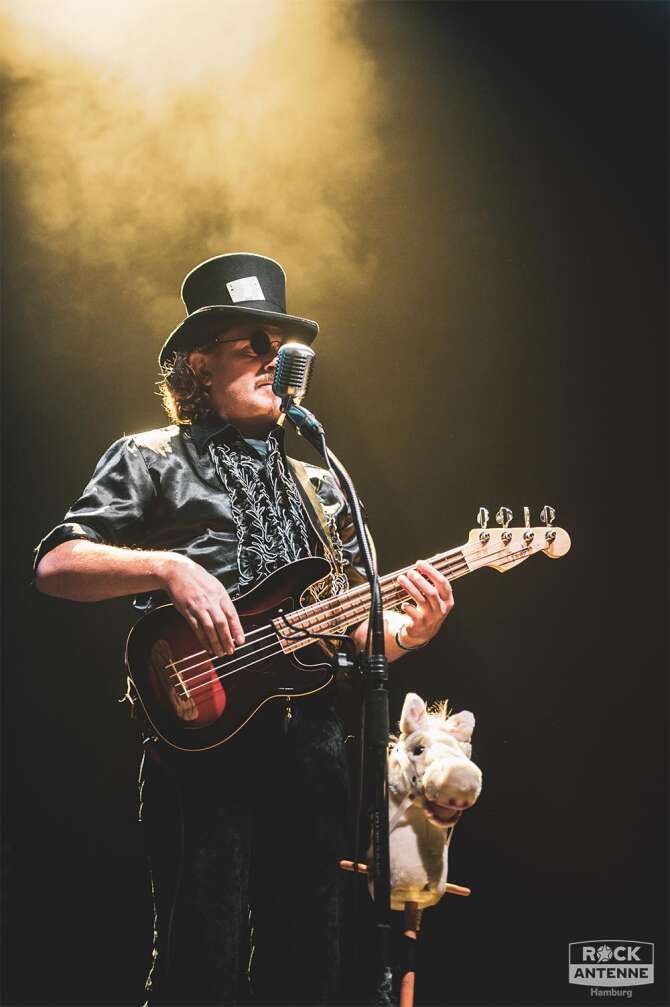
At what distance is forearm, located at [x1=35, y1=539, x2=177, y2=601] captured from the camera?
6.37 ft

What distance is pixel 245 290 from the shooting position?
2.39m

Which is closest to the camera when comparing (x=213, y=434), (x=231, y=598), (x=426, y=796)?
(x=426, y=796)

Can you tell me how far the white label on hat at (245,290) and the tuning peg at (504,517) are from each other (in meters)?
0.90

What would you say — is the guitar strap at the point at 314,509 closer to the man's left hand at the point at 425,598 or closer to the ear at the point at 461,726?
the man's left hand at the point at 425,598

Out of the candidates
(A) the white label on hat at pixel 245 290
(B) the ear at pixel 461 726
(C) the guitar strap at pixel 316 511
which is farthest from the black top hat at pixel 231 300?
(B) the ear at pixel 461 726

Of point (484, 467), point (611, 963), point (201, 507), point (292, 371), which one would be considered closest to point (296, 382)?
point (292, 371)

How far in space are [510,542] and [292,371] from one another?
86cm

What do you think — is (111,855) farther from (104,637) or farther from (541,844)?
(541,844)

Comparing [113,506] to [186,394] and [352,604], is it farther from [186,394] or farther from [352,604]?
[352,604]

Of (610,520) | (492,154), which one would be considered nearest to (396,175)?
(492,154)

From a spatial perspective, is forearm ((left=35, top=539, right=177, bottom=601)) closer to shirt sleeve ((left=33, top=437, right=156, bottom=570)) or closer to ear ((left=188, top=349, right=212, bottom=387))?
shirt sleeve ((left=33, top=437, right=156, bottom=570))

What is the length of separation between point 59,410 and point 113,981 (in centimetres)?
176

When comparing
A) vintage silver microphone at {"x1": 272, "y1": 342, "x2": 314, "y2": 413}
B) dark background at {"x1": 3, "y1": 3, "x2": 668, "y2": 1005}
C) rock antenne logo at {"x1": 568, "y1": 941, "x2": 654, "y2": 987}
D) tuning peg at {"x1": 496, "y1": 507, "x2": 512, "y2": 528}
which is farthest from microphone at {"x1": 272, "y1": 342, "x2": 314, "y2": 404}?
rock antenne logo at {"x1": 568, "y1": 941, "x2": 654, "y2": 987}

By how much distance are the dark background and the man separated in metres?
0.54
